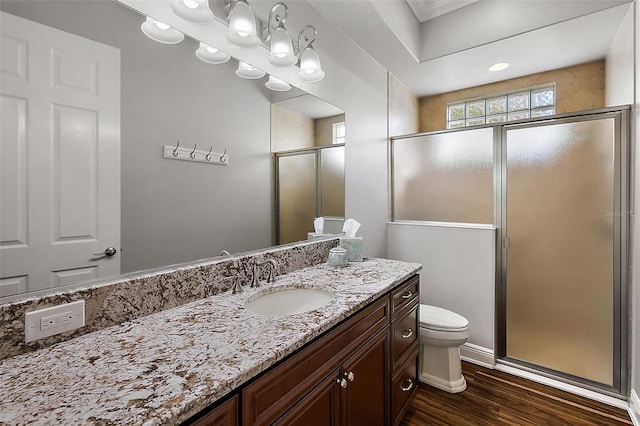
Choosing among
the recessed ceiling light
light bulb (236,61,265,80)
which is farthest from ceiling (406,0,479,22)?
light bulb (236,61,265,80)

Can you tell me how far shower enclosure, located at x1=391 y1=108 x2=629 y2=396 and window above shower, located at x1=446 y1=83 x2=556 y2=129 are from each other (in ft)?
2.00

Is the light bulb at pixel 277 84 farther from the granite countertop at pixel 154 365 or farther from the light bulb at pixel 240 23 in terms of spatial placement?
the granite countertop at pixel 154 365

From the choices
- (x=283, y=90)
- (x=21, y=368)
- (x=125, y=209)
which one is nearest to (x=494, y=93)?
(x=283, y=90)

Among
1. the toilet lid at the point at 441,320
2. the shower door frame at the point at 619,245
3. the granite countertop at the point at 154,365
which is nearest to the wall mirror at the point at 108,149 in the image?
the granite countertop at the point at 154,365

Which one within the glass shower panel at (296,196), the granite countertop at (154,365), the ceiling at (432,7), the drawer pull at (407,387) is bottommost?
the drawer pull at (407,387)

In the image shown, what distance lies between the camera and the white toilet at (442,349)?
203 cm

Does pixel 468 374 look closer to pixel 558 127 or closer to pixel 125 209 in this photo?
pixel 558 127

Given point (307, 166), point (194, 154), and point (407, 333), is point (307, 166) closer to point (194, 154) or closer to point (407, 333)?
point (194, 154)

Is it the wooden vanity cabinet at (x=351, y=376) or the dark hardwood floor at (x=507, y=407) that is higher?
the wooden vanity cabinet at (x=351, y=376)

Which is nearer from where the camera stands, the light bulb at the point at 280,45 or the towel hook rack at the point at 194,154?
the towel hook rack at the point at 194,154

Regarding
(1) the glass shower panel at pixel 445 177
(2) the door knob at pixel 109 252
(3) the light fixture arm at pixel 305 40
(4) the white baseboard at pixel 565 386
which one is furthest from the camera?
(1) the glass shower panel at pixel 445 177

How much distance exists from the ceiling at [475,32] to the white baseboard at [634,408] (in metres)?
2.44

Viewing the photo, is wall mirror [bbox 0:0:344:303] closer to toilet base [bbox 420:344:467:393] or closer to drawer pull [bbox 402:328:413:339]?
drawer pull [bbox 402:328:413:339]

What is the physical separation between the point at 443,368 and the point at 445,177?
1578 mm
